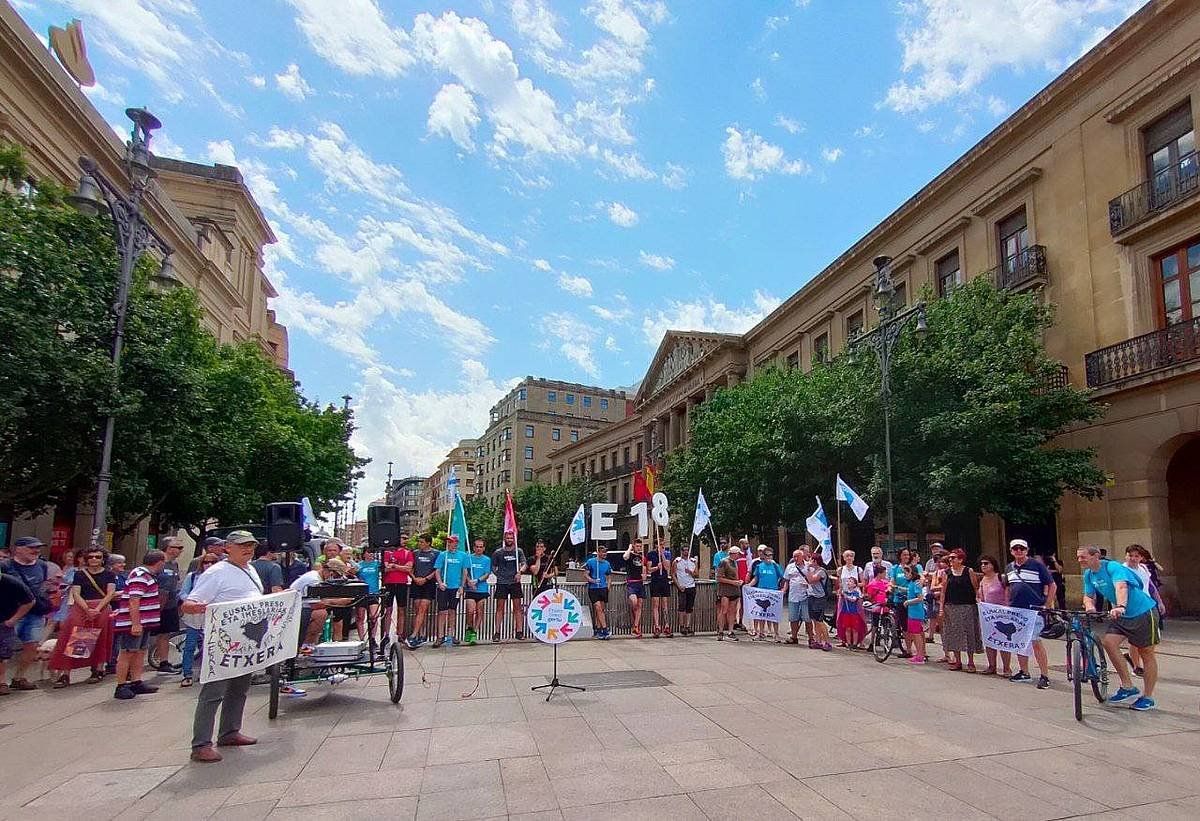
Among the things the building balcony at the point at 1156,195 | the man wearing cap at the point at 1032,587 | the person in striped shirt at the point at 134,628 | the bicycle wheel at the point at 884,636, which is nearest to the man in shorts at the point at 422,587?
the person in striped shirt at the point at 134,628

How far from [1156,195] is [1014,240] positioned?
5.24 meters

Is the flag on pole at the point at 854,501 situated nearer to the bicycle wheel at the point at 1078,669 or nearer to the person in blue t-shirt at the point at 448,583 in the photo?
the bicycle wheel at the point at 1078,669

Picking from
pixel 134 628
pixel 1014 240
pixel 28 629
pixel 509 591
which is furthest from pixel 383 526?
pixel 1014 240

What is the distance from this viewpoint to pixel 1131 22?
19.0 meters

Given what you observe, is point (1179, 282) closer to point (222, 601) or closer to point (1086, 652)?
point (1086, 652)

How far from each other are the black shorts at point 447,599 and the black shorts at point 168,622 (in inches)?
155

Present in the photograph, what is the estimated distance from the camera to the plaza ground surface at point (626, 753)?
4.93 metres

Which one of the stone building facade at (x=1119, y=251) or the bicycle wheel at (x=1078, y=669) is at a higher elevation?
the stone building facade at (x=1119, y=251)

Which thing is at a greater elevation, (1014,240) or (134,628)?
(1014,240)

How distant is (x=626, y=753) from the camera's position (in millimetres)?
6062

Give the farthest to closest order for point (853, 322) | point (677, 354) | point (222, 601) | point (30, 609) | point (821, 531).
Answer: point (677, 354)
point (853, 322)
point (821, 531)
point (30, 609)
point (222, 601)

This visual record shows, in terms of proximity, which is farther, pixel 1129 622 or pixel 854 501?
pixel 854 501

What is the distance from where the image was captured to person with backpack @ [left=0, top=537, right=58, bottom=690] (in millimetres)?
9000

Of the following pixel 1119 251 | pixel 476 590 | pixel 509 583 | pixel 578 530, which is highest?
pixel 1119 251
